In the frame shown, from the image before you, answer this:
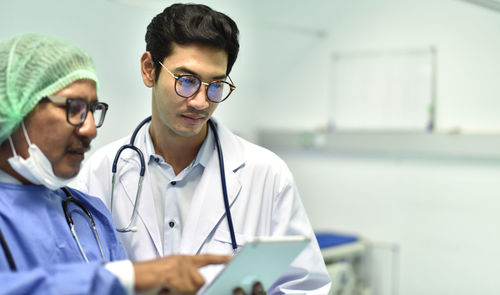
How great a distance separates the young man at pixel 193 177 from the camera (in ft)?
4.76

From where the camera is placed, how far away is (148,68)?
5.14ft

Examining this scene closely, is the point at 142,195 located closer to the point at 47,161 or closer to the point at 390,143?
the point at 47,161

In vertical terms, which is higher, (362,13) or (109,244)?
(362,13)

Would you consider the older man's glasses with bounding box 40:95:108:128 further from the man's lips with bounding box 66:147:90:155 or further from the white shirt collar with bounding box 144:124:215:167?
the white shirt collar with bounding box 144:124:215:167

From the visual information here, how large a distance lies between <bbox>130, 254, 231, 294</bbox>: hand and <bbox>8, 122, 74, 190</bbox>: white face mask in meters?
0.24

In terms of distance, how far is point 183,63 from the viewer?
1452 mm

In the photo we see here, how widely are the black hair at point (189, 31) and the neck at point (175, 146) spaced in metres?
0.16

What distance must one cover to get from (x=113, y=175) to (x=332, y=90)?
2.80m

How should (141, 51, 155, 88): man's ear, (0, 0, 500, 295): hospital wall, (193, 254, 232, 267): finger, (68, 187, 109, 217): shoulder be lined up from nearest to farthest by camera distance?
(193, 254, 232, 267): finger, (68, 187, 109, 217): shoulder, (141, 51, 155, 88): man's ear, (0, 0, 500, 295): hospital wall

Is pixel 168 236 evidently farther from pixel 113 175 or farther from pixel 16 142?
pixel 16 142

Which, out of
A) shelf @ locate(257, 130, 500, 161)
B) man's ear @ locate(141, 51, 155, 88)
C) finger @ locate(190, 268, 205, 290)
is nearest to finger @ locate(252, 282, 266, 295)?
finger @ locate(190, 268, 205, 290)

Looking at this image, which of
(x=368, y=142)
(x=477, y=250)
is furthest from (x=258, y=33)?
(x=477, y=250)

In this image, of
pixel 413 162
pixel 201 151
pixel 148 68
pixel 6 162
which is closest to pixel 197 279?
pixel 6 162

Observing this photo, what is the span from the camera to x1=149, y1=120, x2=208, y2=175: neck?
1.57 metres
